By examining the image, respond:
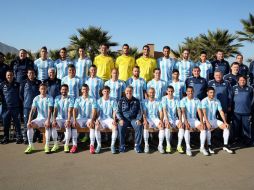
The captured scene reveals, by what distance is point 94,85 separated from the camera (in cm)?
824

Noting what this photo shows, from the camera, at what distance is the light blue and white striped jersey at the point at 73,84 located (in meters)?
8.16

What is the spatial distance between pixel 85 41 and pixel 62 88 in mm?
11712

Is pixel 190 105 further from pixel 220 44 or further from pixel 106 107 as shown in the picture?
pixel 220 44

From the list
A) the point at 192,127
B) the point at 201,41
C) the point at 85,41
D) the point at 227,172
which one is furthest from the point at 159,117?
the point at 201,41

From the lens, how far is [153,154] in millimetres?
6867

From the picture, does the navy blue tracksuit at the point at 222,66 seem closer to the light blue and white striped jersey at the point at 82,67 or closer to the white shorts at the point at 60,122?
the light blue and white striped jersey at the point at 82,67

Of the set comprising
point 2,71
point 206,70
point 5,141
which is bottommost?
point 5,141

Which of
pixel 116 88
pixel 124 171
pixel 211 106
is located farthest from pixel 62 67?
pixel 211 106

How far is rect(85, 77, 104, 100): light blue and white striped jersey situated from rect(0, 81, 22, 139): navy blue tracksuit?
2042mm

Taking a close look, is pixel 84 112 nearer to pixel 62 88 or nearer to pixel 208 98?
pixel 62 88

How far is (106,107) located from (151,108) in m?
1.24

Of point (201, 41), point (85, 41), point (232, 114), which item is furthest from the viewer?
point (201, 41)

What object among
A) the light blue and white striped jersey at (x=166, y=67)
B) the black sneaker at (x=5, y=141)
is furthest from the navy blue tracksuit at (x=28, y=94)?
the light blue and white striped jersey at (x=166, y=67)

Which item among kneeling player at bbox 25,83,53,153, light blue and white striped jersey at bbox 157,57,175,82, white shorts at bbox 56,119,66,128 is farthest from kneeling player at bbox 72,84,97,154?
light blue and white striped jersey at bbox 157,57,175,82
